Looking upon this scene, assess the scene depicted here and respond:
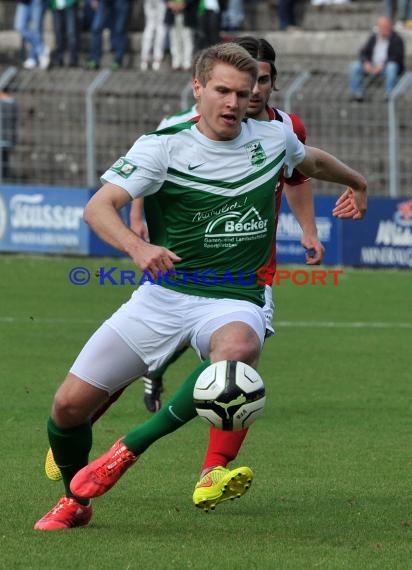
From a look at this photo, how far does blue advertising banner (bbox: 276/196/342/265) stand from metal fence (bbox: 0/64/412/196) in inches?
33.4

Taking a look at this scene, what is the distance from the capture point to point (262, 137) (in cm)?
652

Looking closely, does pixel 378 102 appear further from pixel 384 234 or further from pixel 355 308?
pixel 355 308

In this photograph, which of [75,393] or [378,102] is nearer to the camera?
[75,393]

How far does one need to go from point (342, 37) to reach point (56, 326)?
14.1m

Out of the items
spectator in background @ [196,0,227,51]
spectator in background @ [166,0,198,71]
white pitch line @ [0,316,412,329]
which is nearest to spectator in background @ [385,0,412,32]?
spectator in background @ [196,0,227,51]

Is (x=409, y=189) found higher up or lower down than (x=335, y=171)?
lower down

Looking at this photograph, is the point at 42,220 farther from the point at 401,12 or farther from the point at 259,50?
the point at 259,50

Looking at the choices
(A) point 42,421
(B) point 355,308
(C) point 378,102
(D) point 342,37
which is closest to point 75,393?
(A) point 42,421

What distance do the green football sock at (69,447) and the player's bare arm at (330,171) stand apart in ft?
5.35

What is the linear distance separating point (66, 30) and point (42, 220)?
22.6ft

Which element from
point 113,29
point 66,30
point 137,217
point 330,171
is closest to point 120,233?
point 330,171

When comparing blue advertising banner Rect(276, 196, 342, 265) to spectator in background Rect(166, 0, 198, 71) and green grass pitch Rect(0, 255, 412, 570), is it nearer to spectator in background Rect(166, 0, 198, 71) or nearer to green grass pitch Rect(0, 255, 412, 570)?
green grass pitch Rect(0, 255, 412, 570)

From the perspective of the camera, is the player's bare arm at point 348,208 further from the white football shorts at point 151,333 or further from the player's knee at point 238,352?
the player's knee at point 238,352

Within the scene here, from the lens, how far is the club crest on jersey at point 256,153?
21.1 feet
